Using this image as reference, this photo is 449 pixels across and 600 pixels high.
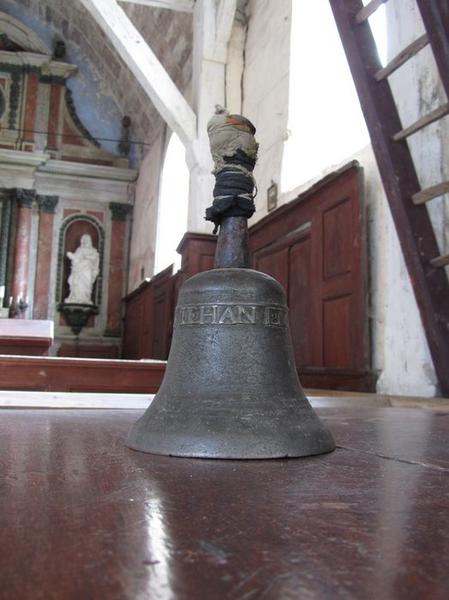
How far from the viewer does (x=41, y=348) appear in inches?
220

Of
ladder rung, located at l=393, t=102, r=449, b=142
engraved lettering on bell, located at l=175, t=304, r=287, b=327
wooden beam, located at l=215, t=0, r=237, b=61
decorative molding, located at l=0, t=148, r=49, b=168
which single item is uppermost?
decorative molding, located at l=0, t=148, r=49, b=168

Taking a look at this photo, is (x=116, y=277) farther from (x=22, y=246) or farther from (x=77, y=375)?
(x=77, y=375)

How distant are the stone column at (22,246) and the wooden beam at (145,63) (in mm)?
5818

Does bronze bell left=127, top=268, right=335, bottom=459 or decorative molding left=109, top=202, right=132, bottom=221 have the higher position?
decorative molding left=109, top=202, right=132, bottom=221

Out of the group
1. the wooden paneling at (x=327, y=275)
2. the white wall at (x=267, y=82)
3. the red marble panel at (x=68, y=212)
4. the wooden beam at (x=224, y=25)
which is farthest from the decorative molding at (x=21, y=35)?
the wooden paneling at (x=327, y=275)

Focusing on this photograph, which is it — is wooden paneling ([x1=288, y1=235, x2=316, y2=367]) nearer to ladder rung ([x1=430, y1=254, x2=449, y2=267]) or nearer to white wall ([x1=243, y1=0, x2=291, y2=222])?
white wall ([x1=243, y1=0, x2=291, y2=222])

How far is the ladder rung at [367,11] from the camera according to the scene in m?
2.64

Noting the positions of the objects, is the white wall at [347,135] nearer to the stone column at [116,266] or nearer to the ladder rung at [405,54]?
the ladder rung at [405,54]

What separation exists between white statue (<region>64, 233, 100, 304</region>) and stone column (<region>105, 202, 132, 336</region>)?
1.33 ft

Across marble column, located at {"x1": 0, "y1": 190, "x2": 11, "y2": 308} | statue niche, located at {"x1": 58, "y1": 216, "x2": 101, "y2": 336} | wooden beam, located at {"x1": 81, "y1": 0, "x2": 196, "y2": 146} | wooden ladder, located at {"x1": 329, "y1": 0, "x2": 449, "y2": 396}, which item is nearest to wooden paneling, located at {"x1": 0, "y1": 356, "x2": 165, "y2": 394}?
wooden ladder, located at {"x1": 329, "y1": 0, "x2": 449, "y2": 396}

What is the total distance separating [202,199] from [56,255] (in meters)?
6.16

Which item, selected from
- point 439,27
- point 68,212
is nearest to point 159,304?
point 68,212

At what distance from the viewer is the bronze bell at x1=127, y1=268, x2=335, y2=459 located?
960 millimetres

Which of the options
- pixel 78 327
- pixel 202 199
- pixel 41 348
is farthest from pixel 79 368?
pixel 78 327
